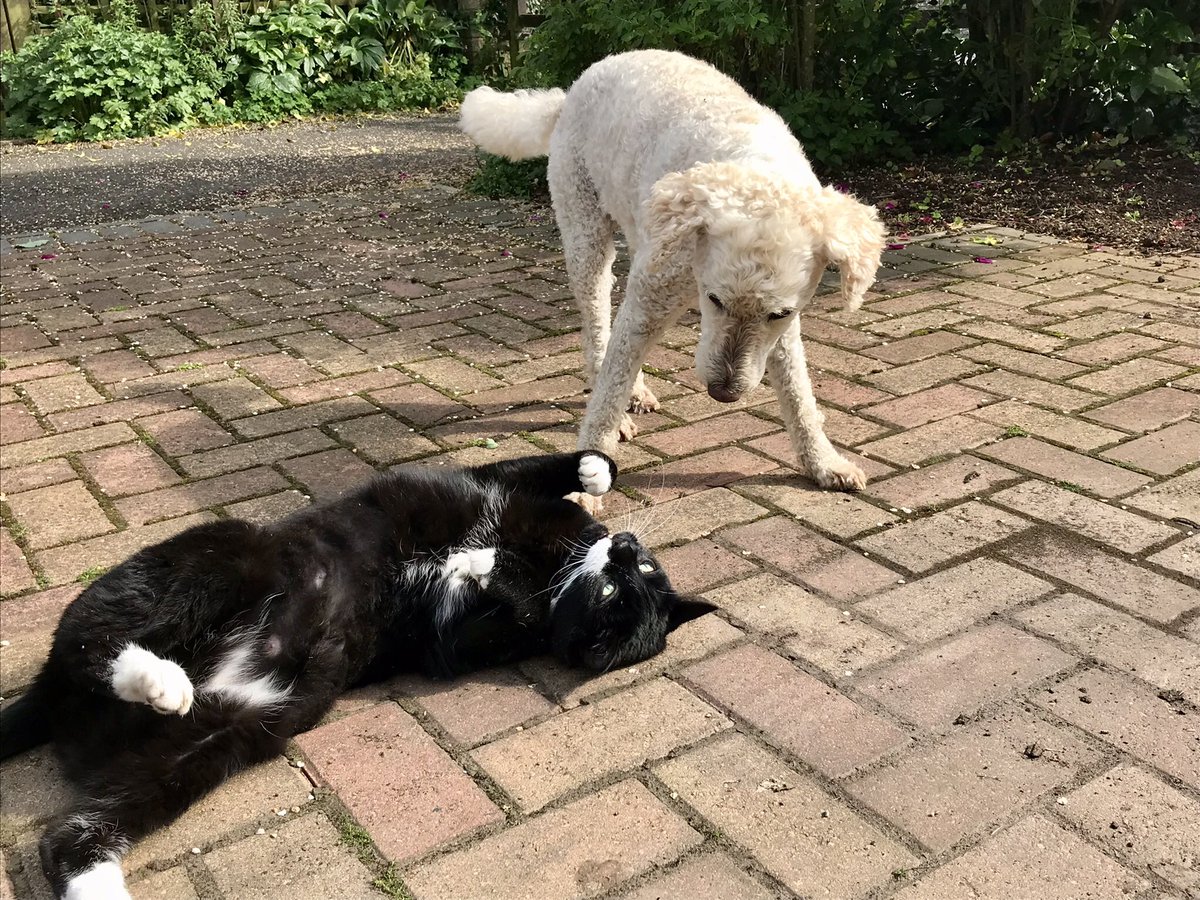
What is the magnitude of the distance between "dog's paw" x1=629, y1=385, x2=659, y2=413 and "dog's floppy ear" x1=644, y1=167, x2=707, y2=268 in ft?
3.79

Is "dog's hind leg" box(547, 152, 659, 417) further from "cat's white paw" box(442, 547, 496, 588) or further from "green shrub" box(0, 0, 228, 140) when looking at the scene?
"green shrub" box(0, 0, 228, 140)

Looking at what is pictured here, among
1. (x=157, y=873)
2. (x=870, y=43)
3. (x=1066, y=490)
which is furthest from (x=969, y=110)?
(x=157, y=873)

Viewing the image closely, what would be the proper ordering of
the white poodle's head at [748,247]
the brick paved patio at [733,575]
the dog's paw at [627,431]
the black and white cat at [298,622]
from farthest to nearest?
→ the dog's paw at [627,431] < the white poodle's head at [748,247] < the black and white cat at [298,622] < the brick paved patio at [733,575]

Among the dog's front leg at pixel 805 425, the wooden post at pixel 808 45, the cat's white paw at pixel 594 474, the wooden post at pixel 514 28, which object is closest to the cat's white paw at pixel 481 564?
the cat's white paw at pixel 594 474

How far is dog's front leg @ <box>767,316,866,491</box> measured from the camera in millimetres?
3418

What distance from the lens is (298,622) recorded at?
96.8 inches

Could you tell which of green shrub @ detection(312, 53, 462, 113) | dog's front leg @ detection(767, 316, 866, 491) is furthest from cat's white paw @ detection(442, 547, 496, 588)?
green shrub @ detection(312, 53, 462, 113)

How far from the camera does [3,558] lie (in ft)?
10.1

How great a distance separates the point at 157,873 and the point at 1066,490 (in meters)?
2.73

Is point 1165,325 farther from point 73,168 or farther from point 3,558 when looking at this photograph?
point 73,168

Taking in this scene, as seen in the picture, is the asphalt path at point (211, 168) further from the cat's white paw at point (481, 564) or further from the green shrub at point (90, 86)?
the cat's white paw at point (481, 564)

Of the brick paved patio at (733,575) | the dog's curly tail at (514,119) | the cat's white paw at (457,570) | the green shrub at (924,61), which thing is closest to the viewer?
the brick paved patio at (733,575)

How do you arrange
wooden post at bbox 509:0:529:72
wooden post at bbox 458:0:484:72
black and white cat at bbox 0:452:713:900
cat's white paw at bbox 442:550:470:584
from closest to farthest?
1. black and white cat at bbox 0:452:713:900
2. cat's white paw at bbox 442:550:470:584
3. wooden post at bbox 509:0:529:72
4. wooden post at bbox 458:0:484:72

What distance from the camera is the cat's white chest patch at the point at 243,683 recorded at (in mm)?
2328
